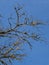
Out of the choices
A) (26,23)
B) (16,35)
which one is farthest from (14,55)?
(26,23)

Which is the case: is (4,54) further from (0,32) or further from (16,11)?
(16,11)

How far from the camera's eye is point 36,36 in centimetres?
1137

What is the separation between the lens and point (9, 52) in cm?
1123

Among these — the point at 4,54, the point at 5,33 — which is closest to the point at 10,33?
the point at 5,33

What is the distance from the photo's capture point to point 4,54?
11.2m

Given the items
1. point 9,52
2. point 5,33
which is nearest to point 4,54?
point 9,52

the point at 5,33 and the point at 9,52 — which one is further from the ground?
the point at 5,33

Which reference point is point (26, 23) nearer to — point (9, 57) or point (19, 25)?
point (19, 25)

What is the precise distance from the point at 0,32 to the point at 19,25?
974 mm

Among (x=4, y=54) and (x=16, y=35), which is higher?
(x=16, y=35)

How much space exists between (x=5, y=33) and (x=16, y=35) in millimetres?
619

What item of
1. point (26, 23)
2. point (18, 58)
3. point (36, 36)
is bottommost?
point (18, 58)

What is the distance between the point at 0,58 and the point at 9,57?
0.44 metres

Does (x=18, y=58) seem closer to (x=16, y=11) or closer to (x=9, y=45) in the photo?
(x=9, y=45)
